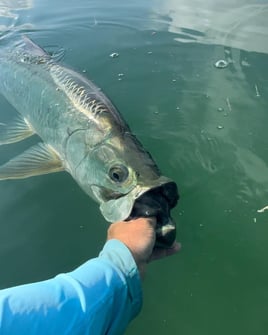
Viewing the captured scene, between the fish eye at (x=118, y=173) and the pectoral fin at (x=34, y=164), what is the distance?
69 centimetres

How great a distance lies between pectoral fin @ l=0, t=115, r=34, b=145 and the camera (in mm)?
3887

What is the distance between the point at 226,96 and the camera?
4.53 metres

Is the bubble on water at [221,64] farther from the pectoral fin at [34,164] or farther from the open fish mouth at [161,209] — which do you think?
the open fish mouth at [161,209]

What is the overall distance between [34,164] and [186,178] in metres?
1.09

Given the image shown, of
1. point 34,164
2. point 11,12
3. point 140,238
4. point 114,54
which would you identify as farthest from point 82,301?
point 11,12

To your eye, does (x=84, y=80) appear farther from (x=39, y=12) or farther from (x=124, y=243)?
(x=39, y=12)

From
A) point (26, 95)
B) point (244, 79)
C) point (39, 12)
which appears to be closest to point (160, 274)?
point (26, 95)

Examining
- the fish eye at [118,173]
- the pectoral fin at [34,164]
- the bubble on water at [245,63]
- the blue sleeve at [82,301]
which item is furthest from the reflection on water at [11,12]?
the blue sleeve at [82,301]

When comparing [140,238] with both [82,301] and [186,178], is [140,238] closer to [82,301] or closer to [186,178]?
[82,301]

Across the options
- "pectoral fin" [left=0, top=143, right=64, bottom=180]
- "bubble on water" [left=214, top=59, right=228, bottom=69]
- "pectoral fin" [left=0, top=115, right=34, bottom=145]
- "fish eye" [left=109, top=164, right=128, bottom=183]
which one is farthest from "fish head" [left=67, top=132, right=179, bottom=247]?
"bubble on water" [left=214, top=59, right=228, bottom=69]

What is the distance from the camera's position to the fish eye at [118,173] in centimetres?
256

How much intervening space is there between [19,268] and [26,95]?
1.36 metres

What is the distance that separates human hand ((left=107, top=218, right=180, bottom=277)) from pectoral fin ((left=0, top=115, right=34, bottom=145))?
1.86 meters

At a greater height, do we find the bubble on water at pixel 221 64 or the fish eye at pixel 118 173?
the fish eye at pixel 118 173
